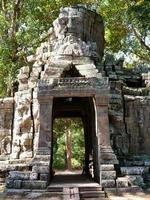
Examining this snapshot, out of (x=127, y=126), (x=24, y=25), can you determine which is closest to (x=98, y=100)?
(x=127, y=126)

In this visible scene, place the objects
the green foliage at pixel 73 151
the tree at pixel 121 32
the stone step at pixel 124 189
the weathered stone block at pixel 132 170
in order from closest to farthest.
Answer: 1. the stone step at pixel 124 189
2. the weathered stone block at pixel 132 170
3. the tree at pixel 121 32
4. the green foliage at pixel 73 151

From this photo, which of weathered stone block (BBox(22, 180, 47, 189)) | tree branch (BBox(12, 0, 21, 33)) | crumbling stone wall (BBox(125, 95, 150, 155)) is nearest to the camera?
weathered stone block (BBox(22, 180, 47, 189))

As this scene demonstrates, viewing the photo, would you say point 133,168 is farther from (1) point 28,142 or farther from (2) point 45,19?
(2) point 45,19

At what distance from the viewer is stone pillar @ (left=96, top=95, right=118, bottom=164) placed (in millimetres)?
9777

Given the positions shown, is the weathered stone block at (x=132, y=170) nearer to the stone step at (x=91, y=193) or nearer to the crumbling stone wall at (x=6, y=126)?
the stone step at (x=91, y=193)

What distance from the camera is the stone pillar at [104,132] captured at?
9.78 metres

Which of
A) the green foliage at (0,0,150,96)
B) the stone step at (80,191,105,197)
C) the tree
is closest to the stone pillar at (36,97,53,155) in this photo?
the stone step at (80,191,105,197)

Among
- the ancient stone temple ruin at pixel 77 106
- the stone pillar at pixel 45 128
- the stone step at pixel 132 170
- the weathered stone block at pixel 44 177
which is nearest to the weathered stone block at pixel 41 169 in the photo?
the ancient stone temple ruin at pixel 77 106

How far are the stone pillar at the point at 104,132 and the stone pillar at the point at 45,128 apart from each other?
4.83ft

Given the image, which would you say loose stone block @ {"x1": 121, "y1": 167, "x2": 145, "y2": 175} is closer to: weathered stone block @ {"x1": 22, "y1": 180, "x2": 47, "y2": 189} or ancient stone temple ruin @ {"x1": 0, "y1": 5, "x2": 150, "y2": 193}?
ancient stone temple ruin @ {"x1": 0, "y1": 5, "x2": 150, "y2": 193}

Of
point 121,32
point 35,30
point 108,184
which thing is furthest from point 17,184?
point 121,32

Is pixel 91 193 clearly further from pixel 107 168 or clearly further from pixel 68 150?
pixel 68 150

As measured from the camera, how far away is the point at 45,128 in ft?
33.6

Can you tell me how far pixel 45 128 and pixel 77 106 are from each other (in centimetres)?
432
